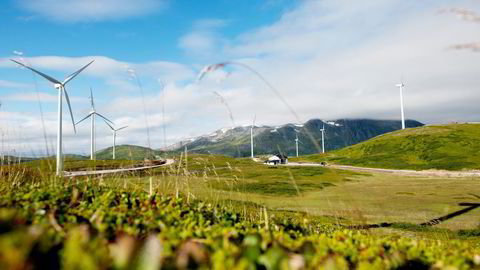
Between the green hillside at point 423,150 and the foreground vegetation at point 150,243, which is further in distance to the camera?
the green hillside at point 423,150

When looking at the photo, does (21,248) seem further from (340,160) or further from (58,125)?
(340,160)

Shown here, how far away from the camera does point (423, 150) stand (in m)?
128

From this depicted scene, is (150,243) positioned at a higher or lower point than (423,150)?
lower

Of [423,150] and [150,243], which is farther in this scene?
[423,150]

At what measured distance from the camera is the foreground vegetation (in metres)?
2.70

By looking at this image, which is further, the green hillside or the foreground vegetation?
the green hillside

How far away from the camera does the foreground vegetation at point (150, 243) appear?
2697 millimetres

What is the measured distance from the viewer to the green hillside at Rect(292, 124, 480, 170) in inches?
4405

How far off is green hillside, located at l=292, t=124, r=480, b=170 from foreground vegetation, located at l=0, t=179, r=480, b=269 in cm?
10644

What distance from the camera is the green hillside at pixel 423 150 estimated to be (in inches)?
4405

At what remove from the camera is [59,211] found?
17.8ft

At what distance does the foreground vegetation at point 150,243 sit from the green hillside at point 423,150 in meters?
106

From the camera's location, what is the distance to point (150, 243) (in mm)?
2760

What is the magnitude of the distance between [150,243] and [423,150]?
141 meters
